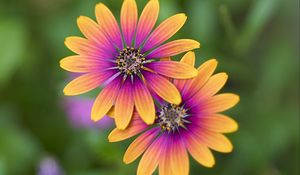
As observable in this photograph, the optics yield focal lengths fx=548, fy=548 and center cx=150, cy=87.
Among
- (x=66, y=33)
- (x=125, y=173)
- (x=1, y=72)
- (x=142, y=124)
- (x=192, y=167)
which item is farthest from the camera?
(x=66, y=33)

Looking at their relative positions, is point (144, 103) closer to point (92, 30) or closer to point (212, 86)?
point (212, 86)

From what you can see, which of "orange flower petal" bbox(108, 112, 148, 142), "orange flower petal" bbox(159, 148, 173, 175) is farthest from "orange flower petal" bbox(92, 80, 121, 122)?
"orange flower petal" bbox(159, 148, 173, 175)

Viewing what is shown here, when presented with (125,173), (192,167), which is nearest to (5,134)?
(125,173)

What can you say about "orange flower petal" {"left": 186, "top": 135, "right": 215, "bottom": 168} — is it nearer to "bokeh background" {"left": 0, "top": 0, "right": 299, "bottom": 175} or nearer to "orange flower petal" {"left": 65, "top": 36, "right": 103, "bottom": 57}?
"orange flower petal" {"left": 65, "top": 36, "right": 103, "bottom": 57}

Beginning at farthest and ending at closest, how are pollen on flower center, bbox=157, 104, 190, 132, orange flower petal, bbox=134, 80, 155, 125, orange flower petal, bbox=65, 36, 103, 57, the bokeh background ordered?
1. the bokeh background
2. pollen on flower center, bbox=157, 104, 190, 132
3. orange flower petal, bbox=65, 36, 103, 57
4. orange flower petal, bbox=134, 80, 155, 125

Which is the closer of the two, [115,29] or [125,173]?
[115,29]

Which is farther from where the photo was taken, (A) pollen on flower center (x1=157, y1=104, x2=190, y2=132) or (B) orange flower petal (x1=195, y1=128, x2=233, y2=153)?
(A) pollen on flower center (x1=157, y1=104, x2=190, y2=132)

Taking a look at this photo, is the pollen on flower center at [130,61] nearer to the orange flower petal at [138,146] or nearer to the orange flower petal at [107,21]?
the orange flower petal at [107,21]

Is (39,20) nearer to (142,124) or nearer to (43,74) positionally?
(43,74)
